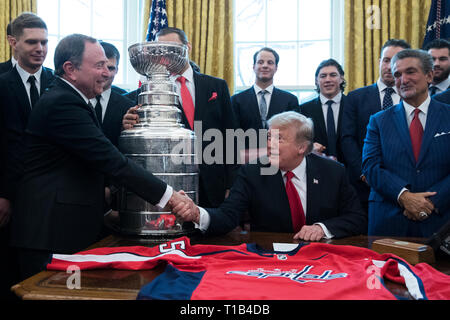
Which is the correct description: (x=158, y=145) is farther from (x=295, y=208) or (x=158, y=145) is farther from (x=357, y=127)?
(x=357, y=127)

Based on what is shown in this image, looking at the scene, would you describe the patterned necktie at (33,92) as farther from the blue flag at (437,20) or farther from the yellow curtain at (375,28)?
the blue flag at (437,20)

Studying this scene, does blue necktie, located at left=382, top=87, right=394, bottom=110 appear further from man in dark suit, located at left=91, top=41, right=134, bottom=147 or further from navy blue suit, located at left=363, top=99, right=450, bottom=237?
man in dark suit, located at left=91, top=41, right=134, bottom=147

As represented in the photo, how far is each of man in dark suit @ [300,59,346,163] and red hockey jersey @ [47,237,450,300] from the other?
6.20 feet

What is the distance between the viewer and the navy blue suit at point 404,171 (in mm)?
2281

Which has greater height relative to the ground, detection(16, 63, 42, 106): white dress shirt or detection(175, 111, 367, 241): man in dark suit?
detection(16, 63, 42, 106): white dress shirt

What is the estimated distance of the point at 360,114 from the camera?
3.37m

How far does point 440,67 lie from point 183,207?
112 inches

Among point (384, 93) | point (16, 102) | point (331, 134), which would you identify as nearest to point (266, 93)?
point (331, 134)

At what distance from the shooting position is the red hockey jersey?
1146mm

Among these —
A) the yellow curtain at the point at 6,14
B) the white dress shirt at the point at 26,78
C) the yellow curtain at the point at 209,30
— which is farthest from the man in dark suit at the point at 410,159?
the yellow curtain at the point at 6,14

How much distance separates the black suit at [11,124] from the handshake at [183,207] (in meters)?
1.02

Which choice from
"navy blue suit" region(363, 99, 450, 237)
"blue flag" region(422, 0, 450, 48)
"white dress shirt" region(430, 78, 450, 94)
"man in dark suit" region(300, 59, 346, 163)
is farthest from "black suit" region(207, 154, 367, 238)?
"blue flag" region(422, 0, 450, 48)
